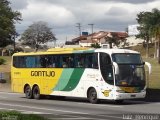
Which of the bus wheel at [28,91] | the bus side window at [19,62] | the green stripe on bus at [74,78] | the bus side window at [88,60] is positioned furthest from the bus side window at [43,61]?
the bus side window at [88,60]

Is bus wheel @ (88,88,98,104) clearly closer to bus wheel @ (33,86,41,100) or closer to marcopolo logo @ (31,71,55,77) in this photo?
marcopolo logo @ (31,71,55,77)

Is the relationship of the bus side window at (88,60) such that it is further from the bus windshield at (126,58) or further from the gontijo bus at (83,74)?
the bus windshield at (126,58)

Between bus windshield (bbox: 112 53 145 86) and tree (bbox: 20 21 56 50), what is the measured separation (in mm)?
124185

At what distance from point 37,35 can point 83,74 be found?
12504cm

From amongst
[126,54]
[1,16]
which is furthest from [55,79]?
[1,16]

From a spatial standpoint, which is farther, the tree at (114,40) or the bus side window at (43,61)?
the tree at (114,40)

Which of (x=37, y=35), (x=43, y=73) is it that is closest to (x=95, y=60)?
(x=43, y=73)

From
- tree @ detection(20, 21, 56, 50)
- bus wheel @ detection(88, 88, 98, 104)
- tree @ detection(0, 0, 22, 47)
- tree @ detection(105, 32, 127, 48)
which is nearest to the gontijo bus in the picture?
bus wheel @ detection(88, 88, 98, 104)

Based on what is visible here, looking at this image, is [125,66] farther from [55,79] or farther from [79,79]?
[55,79]

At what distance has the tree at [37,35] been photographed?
Result: 151875 mm

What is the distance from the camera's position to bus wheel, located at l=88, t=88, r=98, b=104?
92.3ft

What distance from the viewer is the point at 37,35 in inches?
6033

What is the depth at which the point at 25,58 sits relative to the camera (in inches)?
1358

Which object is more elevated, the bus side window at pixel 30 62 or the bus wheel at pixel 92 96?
the bus side window at pixel 30 62
